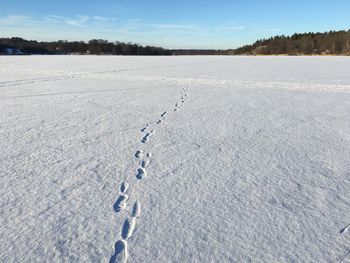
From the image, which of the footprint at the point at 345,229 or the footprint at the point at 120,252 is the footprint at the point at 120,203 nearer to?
the footprint at the point at 120,252

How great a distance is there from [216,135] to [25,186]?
2785 millimetres

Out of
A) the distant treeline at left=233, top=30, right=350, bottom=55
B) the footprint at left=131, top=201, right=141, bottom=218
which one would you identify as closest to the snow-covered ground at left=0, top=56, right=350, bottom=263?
the footprint at left=131, top=201, right=141, bottom=218

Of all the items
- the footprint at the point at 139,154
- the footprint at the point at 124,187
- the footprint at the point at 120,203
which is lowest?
the footprint at the point at 139,154

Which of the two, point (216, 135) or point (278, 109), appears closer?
point (216, 135)

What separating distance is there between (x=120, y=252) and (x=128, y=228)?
29 centimetres

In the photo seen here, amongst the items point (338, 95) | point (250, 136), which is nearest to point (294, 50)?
point (338, 95)

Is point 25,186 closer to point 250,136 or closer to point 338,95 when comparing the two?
point 250,136

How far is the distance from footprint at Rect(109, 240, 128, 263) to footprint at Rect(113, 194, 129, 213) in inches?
17.7

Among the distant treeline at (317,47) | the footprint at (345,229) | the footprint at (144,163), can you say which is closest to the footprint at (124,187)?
the footprint at (144,163)

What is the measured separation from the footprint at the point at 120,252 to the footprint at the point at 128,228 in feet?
0.23

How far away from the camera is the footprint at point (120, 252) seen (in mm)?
2062

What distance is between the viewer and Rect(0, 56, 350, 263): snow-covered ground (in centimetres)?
221

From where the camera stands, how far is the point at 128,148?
430 cm

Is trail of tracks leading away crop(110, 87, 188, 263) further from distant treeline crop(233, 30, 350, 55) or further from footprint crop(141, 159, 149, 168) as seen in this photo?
distant treeline crop(233, 30, 350, 55)
